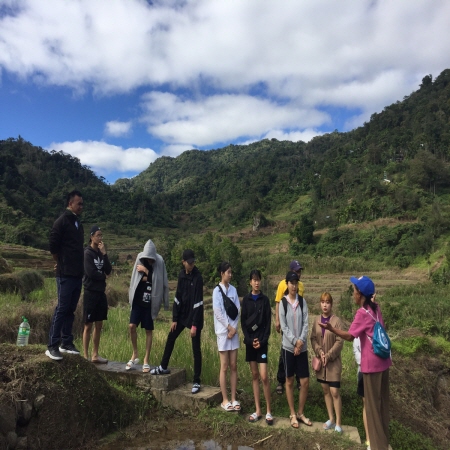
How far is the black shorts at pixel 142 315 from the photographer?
15.4 feet

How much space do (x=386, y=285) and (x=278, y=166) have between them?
61.3 metres

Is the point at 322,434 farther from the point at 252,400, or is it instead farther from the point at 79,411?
the point at 79,411

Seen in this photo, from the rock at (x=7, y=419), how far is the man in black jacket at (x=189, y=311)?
1.55 meters

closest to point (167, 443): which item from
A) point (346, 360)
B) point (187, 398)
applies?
point (187, 398)

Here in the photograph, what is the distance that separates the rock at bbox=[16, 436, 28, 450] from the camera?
3.23 metres

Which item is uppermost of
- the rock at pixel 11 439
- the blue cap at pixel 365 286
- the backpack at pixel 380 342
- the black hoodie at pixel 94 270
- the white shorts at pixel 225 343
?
the black hoodie at pixel 94 270

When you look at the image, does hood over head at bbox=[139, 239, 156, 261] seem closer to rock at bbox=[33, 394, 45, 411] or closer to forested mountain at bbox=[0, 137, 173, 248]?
rock at bbox=[33, 394, 45, 411]

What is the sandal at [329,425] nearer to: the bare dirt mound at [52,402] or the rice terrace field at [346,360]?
the rice terrace field at [346,360]

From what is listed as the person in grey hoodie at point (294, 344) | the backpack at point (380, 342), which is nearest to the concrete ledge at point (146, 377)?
the person in grey hoodie at point (294, 344)

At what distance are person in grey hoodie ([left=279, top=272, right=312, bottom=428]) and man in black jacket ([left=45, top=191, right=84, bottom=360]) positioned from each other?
2278 mm

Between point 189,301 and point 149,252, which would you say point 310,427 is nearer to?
point 189,301

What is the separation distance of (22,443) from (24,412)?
9.6 inches

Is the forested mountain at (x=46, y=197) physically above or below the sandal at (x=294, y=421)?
above

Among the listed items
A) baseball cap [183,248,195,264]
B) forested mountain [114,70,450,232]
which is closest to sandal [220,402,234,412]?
baseball cap [183,248,195,264]
